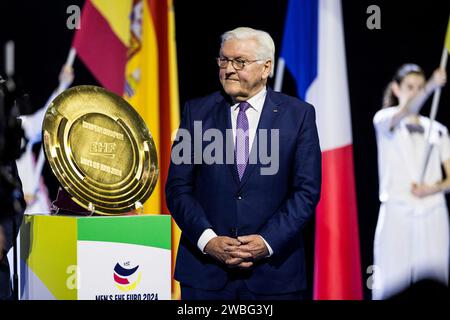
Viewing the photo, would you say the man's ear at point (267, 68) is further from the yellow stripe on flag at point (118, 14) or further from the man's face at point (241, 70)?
the yellow stripe on flag at point (118, 14)

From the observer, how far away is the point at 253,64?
361 centimetres

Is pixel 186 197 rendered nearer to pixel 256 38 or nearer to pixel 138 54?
pixel 256 38

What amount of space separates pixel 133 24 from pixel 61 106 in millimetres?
1681

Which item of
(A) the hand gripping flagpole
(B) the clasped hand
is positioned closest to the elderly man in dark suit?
(B) the clasped hand

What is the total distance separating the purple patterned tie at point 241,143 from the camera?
11.9 feet

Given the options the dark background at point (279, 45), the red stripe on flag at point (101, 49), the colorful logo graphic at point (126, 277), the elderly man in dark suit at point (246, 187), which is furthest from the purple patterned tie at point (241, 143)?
the red stripe on flag at point (101, 49)

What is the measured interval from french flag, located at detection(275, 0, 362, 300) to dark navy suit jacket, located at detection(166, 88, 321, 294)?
1492 millimetres

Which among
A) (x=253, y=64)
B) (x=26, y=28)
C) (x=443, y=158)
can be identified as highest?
(x=26, y=28)

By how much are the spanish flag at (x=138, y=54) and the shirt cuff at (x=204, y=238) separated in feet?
5.47

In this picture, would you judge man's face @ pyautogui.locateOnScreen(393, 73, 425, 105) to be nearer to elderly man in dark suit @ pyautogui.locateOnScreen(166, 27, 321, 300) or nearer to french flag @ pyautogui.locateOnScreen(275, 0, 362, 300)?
french flag @ pyautogui.locateOnScreen(275, 0, 362, 300)

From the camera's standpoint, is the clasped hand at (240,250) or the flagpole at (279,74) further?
the flagpole at (279,74)

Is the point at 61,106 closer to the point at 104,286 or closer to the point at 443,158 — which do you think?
the point at 104,286

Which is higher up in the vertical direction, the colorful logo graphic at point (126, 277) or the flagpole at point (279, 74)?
the flagpole at point (279, 74)

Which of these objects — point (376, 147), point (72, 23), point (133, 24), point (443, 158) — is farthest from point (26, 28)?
point (443, 158)
